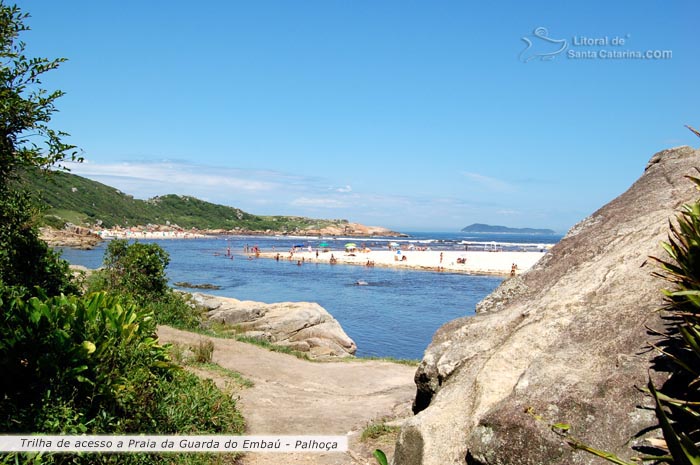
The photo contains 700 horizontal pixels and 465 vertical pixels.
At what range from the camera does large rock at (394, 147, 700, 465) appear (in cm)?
395

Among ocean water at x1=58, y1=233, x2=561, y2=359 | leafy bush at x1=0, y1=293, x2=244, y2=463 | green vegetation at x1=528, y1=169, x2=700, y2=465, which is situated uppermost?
green vegetation at x1=528, y1=169, x2=700, y2=465

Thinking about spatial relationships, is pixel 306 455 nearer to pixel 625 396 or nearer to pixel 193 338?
pixel 625 396

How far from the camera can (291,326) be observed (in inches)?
893

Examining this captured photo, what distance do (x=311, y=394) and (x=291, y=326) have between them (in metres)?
10.6

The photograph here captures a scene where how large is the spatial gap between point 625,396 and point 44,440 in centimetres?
553

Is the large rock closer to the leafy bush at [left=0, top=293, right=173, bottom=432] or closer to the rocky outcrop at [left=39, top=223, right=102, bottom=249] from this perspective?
the leafy bush at [left=0, top=293, right=173, bottom=432]

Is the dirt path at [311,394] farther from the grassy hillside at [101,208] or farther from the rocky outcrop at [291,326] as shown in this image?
the grassy hillside at [101,208]

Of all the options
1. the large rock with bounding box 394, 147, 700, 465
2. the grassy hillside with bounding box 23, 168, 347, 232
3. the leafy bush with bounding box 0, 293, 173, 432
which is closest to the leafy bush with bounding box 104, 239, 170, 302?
the leafy bush with bounding box 0, 293, 173, 432

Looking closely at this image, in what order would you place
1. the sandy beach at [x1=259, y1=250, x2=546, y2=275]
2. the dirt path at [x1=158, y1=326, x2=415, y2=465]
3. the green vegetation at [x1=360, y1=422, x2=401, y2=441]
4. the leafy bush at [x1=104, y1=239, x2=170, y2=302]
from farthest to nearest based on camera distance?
1. the sandy beach at [x1=259, y1=250, x2=546, y2=275]
2. the leafy bush at [x1=104, y1=239, x2=170, y2=302]
3. the dirt path at [x1=158, y1=326, x2=415, y2=465]
4. the green vegetation at [x1=360, y1=422, x2=401, y2=441]

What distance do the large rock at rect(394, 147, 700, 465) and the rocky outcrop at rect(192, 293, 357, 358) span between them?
13.4 metres

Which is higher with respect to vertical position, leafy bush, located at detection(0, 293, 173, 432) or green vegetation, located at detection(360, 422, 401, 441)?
leafy bush, located at detection(0, 293, 173, 432)

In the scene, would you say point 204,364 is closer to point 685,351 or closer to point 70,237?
point 685,351

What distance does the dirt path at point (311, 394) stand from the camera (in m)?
9.04

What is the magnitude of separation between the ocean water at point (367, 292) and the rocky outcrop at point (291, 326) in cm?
282
